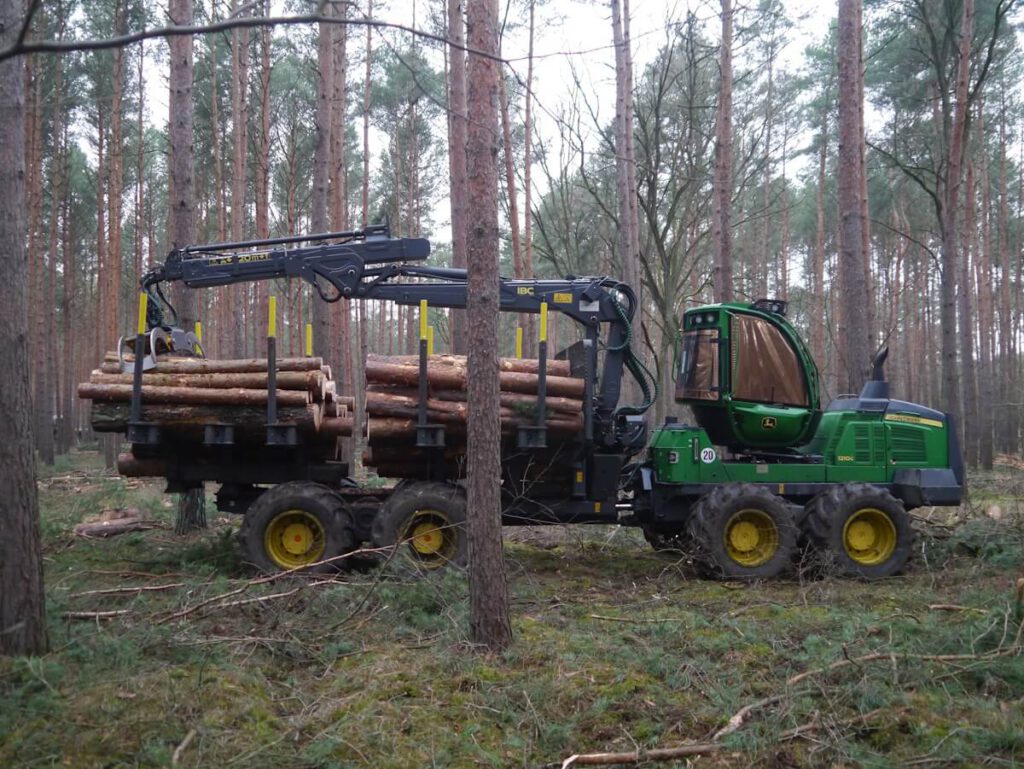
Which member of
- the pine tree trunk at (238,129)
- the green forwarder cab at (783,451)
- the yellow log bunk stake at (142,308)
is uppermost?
the pine tree trunk at (238,129)

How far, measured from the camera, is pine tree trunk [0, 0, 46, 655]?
4.77 metres

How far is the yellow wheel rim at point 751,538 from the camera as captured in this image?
834 centimetres

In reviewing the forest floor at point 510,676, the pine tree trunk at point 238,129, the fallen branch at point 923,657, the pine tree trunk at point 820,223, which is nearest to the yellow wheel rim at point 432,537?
the forest floor at point 510,676

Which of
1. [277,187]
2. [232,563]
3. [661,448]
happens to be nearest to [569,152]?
[277,187]

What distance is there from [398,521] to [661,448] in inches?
108

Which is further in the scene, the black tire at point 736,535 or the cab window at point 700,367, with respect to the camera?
the cab window at point 700,367

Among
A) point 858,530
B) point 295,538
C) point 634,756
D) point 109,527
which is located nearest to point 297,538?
point 295,538

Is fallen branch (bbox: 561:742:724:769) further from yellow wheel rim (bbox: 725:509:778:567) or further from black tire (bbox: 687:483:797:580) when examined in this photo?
yellow wheel rim (bbox: 725:509:778:567)

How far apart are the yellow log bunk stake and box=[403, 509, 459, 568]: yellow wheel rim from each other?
3.12m

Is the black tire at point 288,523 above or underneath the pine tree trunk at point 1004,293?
underneath

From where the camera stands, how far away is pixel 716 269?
1416 centimetres

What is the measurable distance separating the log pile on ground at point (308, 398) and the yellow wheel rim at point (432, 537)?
59 centimetres

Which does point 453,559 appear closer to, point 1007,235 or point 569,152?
point 569,152

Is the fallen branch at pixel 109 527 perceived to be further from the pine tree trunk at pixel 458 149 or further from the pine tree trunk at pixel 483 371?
the pine tree trunk at pixel 483 371
